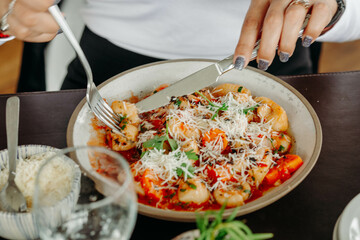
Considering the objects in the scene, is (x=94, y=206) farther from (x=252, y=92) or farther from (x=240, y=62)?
(x=252, y=92)

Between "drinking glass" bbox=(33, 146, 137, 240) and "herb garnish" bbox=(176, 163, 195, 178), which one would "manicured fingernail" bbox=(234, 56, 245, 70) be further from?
"drinking glass" bbox=(33, 146, 137, 240)

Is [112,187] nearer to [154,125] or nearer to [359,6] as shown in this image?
[154,125]

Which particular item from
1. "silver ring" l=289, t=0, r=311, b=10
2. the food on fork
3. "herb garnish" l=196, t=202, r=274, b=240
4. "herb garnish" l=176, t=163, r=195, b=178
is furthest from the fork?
"silver ring" l=289, t=0, r=311, b=10

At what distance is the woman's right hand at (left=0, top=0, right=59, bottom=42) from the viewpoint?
1046 mm

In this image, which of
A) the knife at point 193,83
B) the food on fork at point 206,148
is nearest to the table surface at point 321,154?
the food on fork at point 206,148

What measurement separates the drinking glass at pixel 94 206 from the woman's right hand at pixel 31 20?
0.48 m

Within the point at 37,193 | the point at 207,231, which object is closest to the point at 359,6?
the point at 207,231

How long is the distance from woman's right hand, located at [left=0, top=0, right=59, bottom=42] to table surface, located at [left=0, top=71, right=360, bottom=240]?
0.25m

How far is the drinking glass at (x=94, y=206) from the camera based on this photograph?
647mm

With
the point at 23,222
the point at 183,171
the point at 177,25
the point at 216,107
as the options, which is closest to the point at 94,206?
the point at 23,222

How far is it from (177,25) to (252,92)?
1.55 ft

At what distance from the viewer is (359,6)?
5.05ft

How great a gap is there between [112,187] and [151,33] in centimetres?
107

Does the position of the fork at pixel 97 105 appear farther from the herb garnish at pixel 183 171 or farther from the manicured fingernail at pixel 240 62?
the manicured fingernail at pixel 240 62
